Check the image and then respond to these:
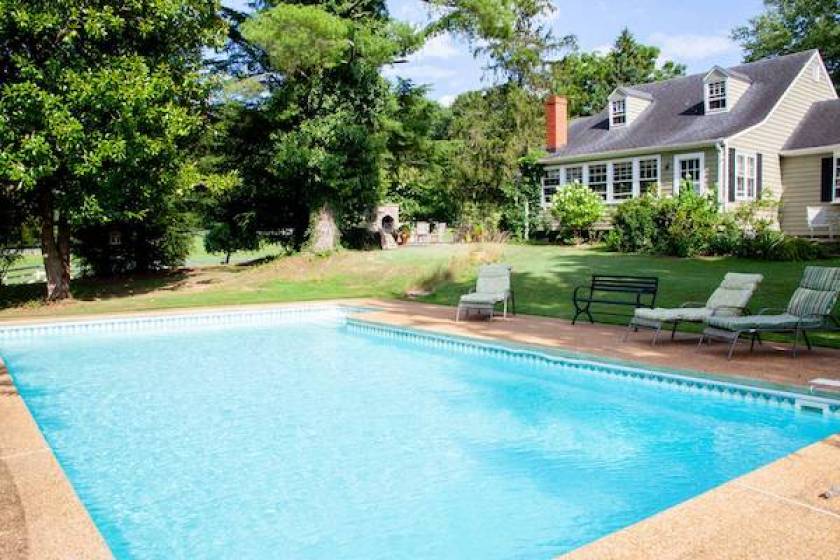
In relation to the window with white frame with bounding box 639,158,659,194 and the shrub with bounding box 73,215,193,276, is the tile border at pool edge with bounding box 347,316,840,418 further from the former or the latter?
the window with white frame with bounding box 639,158,659,194

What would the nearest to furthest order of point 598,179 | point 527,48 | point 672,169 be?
point 672,169 → point 598,179 → point 527,48

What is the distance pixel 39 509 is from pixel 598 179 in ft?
82.5

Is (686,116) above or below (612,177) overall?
above

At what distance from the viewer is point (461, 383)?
870cm

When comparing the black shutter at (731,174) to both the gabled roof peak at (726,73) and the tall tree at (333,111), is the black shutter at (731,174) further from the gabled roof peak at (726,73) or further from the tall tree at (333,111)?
the tall tree at (333,111)

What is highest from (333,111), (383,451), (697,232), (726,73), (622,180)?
(726,73)

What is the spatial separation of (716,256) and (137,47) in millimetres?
16615

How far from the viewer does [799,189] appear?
23766 millimetres

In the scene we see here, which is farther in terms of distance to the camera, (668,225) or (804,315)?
(668,225)

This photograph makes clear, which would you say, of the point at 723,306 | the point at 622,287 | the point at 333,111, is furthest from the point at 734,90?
the point at 723,306

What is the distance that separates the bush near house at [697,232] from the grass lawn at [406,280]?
714mm

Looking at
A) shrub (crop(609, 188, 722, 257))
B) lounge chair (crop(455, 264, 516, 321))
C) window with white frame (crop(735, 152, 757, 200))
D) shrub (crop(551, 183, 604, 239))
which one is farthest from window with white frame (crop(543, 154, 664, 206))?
lounge chair (crop(455, 264, 516, 321))

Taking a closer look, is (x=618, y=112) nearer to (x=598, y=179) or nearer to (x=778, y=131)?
(x=598, y=179)

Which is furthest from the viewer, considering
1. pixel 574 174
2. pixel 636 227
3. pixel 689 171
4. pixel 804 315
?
pixel 574 174
